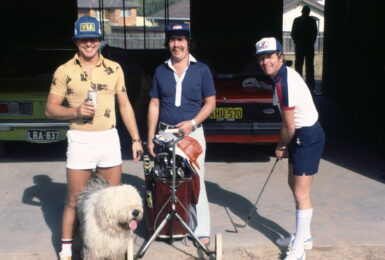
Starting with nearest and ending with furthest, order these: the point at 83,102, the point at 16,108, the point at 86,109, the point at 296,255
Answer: the point at 86,109 → the point at 83,102 → the point at 296,255 → the point at 16,108

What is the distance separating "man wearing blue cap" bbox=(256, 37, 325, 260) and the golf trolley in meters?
0.74

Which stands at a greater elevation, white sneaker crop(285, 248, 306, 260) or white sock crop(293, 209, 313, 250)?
white sock crop(293, 209, 313, 250)

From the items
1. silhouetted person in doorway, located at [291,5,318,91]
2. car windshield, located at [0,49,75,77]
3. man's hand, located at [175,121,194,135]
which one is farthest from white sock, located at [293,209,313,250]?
silhouetted person in doorway, located at [291,5,318,91]

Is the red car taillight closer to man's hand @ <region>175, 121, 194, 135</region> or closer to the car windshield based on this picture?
the car windshield

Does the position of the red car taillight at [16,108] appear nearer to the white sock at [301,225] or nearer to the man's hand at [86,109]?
the man's hand at [86,109]

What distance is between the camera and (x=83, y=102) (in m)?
4.03

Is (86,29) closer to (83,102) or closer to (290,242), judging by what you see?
(83,102)

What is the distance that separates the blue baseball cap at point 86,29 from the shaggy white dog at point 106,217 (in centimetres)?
111

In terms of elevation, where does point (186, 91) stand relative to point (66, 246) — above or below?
above

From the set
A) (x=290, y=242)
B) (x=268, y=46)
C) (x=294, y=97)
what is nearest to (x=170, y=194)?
(x=290, y=242)

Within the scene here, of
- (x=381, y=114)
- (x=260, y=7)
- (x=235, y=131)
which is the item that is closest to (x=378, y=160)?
(x=381, y=114)

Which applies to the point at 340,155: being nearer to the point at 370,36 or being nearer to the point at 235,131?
the point at 235,131

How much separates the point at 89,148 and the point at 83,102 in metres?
0.41

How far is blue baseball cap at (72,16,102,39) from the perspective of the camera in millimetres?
4080
